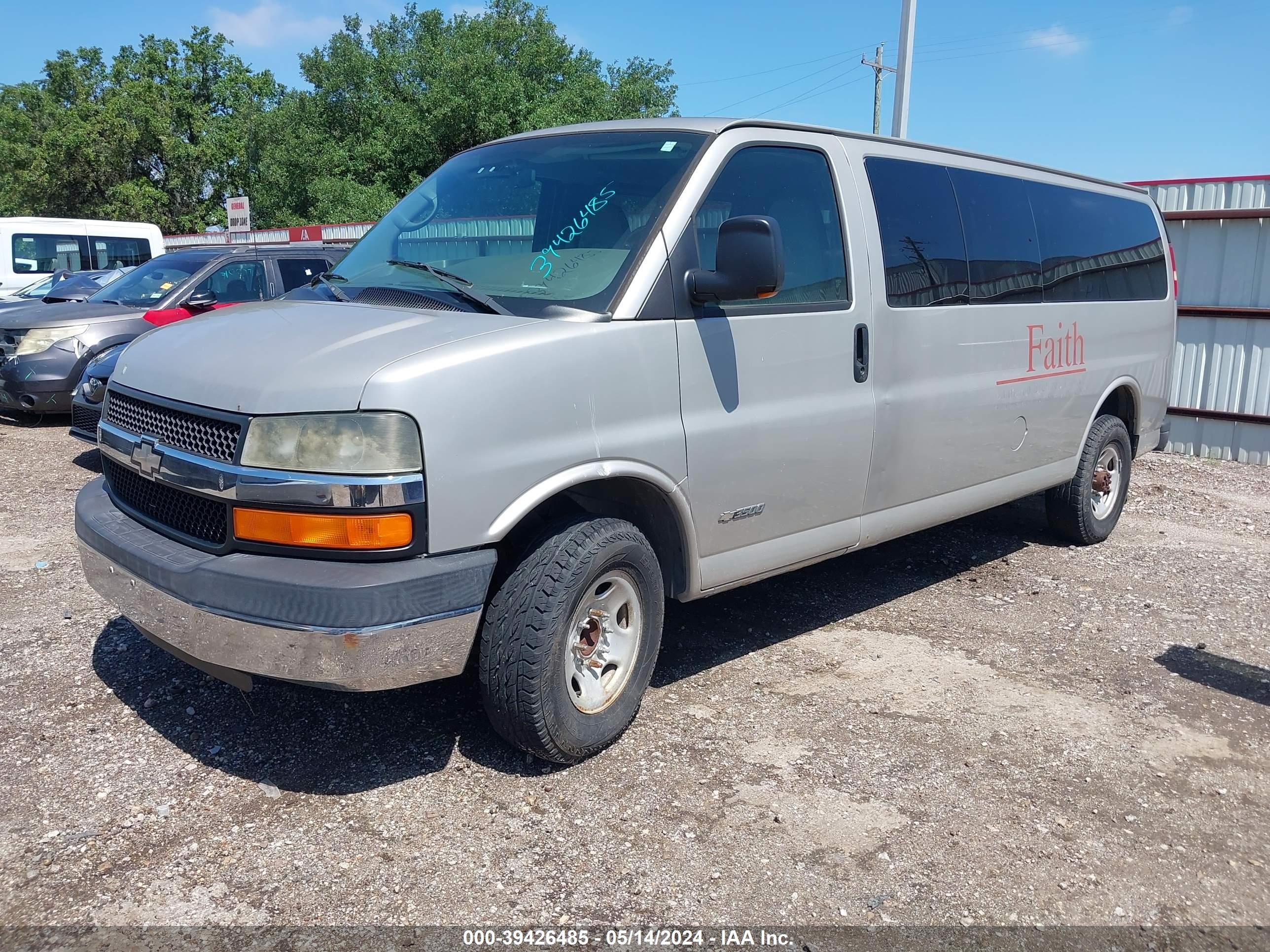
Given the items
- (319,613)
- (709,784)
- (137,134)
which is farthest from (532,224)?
(137,134)

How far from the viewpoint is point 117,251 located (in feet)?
Answer: 57.0

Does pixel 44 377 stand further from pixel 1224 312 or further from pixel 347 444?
pixel 1224 312

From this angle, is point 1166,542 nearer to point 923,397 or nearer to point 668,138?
point 923,397

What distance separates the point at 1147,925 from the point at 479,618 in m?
2.12

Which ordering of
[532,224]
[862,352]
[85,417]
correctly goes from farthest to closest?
[85,417]
[862,352]
[532,224]

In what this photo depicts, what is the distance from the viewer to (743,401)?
390cm

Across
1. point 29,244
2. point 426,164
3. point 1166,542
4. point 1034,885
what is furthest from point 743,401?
point 426,164

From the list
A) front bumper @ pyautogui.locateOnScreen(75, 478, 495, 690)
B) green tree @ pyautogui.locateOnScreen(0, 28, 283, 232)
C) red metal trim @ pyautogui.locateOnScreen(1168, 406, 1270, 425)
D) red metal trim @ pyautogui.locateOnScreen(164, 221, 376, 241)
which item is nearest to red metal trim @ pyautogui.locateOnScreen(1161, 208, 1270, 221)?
red metal trim @ pyautogui.locateOnScreen(1168, 406, 1270, 425)

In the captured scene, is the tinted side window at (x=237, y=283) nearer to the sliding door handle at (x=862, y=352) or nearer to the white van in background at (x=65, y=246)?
the sliding door handle at (x=862, y=352)

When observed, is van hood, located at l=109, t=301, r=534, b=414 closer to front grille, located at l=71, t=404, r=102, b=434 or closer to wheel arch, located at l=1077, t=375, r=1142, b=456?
front grille, located at l=71, t=404, r=102, b=434

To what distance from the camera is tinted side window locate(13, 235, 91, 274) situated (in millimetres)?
16703

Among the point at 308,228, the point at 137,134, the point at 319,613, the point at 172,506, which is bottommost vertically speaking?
the point at 319,613

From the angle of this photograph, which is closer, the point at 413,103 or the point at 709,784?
the point at 709,784

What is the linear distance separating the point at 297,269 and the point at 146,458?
7.10 metres
